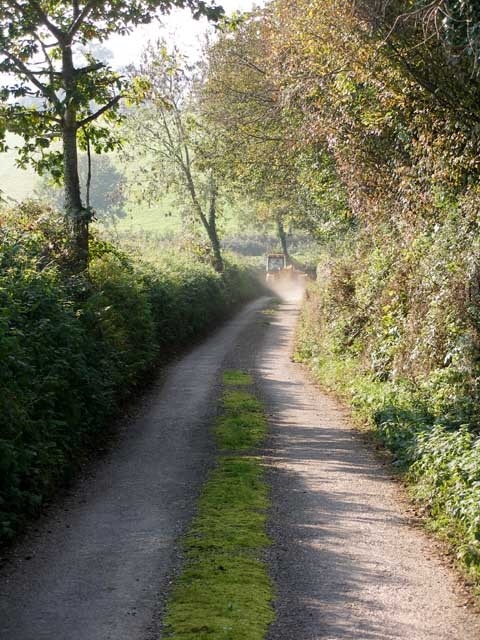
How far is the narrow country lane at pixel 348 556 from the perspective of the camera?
24.4 feet

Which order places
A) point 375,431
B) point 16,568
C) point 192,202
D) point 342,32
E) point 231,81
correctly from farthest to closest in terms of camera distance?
point 192,202, point 231,81, point 342,32, point 375,431, point 16,568

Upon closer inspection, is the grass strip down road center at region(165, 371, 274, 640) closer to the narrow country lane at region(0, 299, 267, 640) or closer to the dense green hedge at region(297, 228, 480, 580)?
the narrow country lane at region(0, 299, 267, 640)

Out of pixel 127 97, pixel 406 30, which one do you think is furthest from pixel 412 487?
pixel 127 97

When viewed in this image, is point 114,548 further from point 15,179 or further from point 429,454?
point 15,179

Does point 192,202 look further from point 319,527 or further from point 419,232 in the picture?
point 319,527

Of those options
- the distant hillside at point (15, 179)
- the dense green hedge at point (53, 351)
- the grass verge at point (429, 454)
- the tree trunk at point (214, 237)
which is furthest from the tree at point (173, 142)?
the distant hillside at point (15, 179)

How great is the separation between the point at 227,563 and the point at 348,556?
56.0 inches

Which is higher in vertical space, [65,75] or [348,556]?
[65,75]

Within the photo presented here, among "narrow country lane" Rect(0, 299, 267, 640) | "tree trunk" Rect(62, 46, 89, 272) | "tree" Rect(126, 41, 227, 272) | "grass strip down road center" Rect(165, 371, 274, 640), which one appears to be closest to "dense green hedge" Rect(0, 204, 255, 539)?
"tree trunk" Rect(62, 46, 89, 272)

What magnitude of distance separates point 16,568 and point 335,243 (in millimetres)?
21723

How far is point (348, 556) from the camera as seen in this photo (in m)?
9.30

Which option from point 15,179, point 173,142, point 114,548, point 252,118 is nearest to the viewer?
point 114,548

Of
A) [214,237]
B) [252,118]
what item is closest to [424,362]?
[252,118]

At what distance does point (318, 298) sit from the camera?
3027cm
